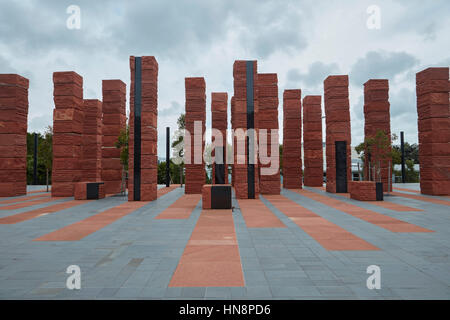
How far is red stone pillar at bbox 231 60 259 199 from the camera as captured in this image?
1485cm

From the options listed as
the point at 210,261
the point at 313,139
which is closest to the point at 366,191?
the point at 313,139

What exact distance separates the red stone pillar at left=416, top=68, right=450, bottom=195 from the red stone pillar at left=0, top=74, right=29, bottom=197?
1025 inches

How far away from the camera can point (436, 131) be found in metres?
15.5

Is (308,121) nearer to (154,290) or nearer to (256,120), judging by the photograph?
(256,120)

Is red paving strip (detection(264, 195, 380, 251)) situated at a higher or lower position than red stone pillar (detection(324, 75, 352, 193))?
lower

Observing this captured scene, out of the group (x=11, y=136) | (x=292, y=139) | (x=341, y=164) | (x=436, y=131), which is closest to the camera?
(x=436, y=131)

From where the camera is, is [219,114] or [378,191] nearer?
[378,191]

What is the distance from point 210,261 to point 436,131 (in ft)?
57.3

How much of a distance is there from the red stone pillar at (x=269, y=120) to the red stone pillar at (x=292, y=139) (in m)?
4.32

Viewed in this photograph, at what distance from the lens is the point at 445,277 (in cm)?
396

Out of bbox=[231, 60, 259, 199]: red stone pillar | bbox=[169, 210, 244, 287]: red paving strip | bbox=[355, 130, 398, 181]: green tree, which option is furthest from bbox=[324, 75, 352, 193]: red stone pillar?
bbox=[169, 210, 244, 287]: red paving strip

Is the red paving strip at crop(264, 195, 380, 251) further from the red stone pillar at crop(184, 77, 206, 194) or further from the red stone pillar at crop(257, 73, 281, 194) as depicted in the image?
the red stone pillar at crop(184, 77, 206, 194)

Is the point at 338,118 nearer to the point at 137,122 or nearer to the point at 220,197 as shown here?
the point at 220,197
